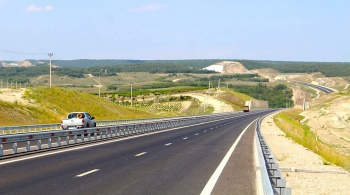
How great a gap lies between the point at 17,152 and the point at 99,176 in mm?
8727

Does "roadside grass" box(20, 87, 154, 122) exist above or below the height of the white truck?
below

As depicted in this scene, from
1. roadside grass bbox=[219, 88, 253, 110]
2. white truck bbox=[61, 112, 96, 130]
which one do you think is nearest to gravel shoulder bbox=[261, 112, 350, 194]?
white truck bbox=[61, 112, 96, 130]

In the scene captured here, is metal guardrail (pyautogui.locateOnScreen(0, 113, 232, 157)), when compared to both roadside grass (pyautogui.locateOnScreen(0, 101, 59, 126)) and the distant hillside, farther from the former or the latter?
the distant hillside

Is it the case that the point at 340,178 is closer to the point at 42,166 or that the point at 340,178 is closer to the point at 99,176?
the point at 99,176

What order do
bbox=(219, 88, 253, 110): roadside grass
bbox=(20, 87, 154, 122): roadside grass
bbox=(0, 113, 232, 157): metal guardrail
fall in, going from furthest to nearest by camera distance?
bbox=(219, 88, 253, 110): roadside grass → bbox=(20, 87, 154, 122): roadside grass → bbox=(0, 113, 232, 157): metal guardrail

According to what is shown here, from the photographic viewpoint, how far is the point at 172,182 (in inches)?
585

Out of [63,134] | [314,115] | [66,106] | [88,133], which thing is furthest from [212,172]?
[314,115]

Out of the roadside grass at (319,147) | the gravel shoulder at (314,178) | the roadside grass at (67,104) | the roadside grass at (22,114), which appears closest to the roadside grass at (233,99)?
the roadside grass at (67,104)

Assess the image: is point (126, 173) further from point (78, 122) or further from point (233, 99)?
point (233, 99)

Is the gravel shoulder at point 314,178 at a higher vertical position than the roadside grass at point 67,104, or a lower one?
higher

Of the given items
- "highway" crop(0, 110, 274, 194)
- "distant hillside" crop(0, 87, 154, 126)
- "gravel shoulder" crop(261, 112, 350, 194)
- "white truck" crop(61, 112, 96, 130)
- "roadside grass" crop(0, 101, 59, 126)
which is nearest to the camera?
"highway" crop(0, 110, 274, 194)

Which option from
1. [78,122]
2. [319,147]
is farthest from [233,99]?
[319,147]

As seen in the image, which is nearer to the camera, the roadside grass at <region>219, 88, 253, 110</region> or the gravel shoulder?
the gravel shoulder

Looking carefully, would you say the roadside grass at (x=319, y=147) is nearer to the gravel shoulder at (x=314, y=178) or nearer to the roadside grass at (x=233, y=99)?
the gravel shoulder at (x=314, y=178)
